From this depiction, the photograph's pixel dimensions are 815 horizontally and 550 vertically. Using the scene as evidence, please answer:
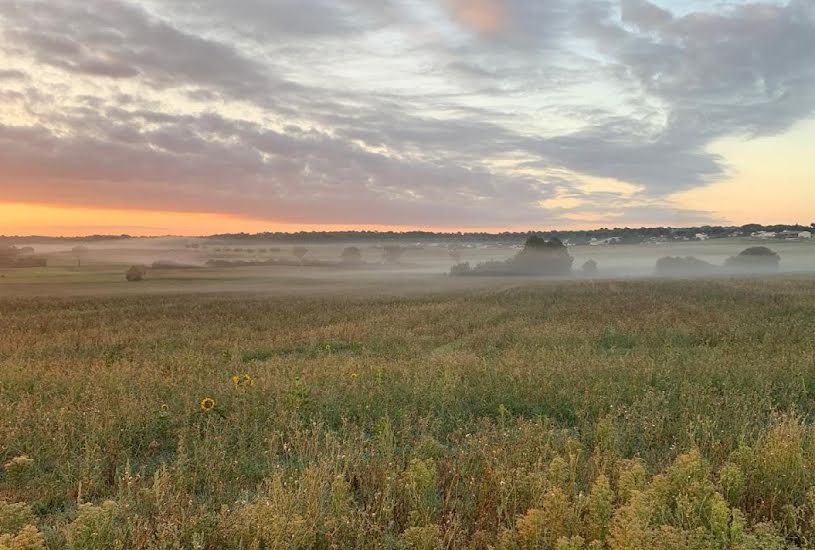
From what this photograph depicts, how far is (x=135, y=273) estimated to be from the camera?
47.0 m

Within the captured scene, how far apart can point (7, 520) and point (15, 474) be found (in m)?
1.92

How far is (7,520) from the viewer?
14.5ft

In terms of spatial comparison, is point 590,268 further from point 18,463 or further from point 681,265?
point 18,463

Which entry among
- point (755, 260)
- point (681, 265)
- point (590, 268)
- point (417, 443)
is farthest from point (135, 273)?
point (755, 260)

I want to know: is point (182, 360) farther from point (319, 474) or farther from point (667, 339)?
point (667, 339)

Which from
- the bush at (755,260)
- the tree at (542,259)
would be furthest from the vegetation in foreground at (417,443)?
the bush at (755,260)

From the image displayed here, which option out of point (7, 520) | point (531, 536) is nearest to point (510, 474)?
point (531, 536)

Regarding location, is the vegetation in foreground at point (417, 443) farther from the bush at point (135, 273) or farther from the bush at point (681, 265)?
the bush at point (681, 265)

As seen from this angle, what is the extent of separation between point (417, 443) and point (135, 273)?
1835 inches

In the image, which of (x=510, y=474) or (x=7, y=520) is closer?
(x=7, y=520)

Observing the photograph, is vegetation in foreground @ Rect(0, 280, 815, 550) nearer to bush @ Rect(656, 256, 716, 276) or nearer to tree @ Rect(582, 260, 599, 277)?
tree @ Rect(582, 260, 599, 277)

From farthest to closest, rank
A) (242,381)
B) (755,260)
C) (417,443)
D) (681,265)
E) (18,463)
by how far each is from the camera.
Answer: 1. (681,265)
2. (755,260)
3. (242,381)
4. (417,443)
5. (18,463)

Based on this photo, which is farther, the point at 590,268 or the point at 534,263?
the point at 590,268

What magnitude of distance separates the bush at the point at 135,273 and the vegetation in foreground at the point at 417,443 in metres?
33.7
